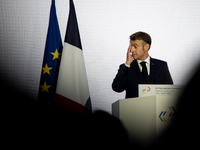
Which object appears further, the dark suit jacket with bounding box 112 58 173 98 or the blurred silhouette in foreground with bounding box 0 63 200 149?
the dark suit jacket with bounding box 112 58 173 98

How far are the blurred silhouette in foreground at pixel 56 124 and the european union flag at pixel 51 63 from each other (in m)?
0.10

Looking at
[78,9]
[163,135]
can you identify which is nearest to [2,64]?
[78,9]

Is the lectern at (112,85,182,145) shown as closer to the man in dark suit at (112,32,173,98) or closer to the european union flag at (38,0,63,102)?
the man in dark suit at (112,32,173,98)

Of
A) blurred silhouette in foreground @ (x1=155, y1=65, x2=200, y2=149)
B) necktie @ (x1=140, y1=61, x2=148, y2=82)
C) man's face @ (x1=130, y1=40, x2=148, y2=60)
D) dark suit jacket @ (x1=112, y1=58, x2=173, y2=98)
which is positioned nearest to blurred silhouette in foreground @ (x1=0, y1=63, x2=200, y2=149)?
blurred silhouette in foreground @ (x1=155, y1=65, x2=200, y2=149)

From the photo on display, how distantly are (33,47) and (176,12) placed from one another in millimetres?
1493

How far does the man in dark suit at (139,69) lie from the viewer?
157cm

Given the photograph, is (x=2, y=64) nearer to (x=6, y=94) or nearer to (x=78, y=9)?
(x=6, y=94)

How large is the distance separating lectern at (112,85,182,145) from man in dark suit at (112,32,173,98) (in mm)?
612

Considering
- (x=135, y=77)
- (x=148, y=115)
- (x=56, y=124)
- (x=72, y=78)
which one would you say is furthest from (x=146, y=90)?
(x=56, y=124)

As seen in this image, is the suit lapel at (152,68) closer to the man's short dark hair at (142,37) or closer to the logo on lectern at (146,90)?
the man's short dark hair at (142,37)

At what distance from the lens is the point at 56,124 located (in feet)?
4.97

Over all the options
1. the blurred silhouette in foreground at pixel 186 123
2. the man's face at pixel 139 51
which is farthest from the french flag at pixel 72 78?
the blurred silhouette in foreground at pixel 186 123

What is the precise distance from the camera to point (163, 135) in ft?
2.69

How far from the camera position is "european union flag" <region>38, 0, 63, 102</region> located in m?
1.45
